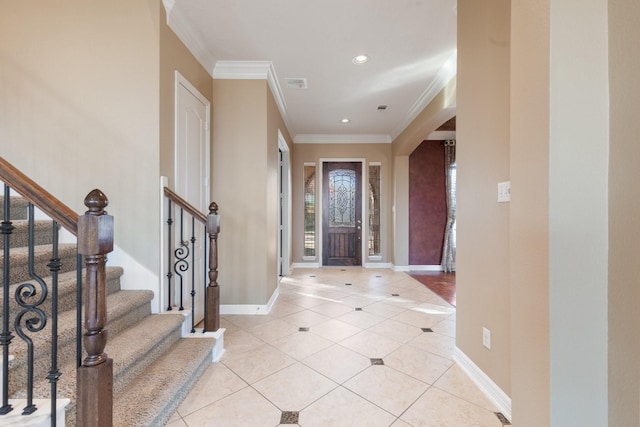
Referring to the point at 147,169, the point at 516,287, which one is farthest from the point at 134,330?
the point at 516,287

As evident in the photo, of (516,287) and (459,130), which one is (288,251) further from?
(516,287)

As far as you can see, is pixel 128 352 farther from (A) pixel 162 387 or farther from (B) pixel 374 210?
(B) pixel 374 210

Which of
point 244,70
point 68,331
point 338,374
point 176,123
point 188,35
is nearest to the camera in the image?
point 68,331

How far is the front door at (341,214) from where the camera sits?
19.7 feet

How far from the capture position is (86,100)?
213 centimetres

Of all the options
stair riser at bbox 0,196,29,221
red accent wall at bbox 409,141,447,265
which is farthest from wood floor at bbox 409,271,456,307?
stair riser at bbox 0,196,29,221

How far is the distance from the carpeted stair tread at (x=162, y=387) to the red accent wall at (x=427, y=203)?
4738 mm

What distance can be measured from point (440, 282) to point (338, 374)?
11.1ft

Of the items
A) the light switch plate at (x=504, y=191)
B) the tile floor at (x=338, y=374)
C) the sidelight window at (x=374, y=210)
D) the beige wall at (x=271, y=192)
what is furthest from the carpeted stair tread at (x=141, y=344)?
the sidelight window at (x=374, y=210)

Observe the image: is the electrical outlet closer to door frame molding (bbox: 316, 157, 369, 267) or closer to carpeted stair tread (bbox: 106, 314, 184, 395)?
carpeted stair tread (bbox: 106, 314, 184, 395)

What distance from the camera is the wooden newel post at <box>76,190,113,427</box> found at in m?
1.06

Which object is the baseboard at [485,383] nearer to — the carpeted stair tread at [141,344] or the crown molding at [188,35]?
the carpeted stair tread at [141,344]

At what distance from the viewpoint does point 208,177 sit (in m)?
2.99

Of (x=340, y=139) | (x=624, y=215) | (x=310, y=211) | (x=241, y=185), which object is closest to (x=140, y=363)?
(x=241, y=185)
